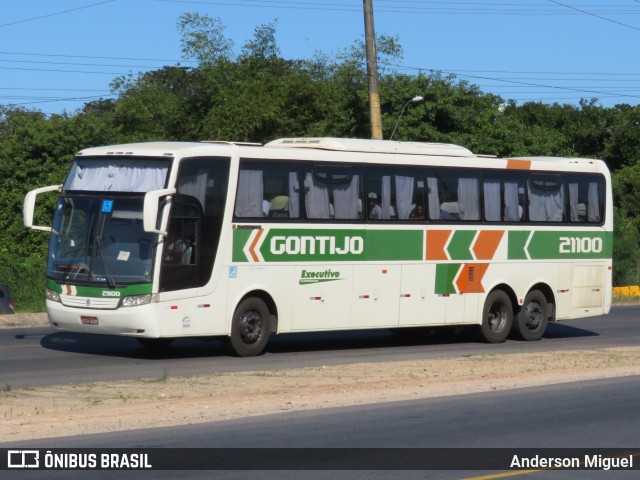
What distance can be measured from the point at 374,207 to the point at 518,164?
4074 mm

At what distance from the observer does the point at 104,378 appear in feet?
51.8

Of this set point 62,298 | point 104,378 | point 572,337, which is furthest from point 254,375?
point 572,337

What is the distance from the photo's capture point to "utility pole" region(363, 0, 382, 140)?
89.2 feet

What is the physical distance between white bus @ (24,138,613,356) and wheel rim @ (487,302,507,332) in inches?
1.1

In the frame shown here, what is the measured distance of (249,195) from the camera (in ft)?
62.8

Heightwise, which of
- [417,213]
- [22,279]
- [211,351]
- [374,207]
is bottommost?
[211,351]

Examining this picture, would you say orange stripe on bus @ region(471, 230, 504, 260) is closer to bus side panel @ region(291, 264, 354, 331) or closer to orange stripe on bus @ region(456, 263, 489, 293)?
orange stripe on bus @ region(456, 263, 489, 293)

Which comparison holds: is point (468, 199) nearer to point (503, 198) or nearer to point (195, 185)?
point (503, 198)

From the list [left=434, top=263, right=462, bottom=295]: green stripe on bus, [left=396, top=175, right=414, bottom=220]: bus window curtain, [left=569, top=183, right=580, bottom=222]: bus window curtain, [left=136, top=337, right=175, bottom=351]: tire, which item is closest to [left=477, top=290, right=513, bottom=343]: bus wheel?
[left=434, top=263, right=462, bottom=295]: green stripe on bus

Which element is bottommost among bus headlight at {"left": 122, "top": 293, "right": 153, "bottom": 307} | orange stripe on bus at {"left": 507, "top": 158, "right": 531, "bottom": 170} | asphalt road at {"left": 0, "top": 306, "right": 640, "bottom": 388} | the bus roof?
asphalt road at {"left": 0, "top": 306, "right": 640, "bottom": 388}

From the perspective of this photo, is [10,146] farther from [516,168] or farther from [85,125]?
[516,168]

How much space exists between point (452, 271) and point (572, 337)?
459 cm

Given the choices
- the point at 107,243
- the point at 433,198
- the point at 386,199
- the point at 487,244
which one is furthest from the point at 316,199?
the point at 487,244

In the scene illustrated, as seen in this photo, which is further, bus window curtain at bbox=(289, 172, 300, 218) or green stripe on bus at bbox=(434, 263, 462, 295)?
green stripe on bus at bbox=(434, 263, 462, 295)
